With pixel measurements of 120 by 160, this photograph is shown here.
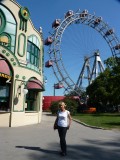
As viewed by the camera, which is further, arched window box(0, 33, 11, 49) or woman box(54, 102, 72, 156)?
arched window box(0, 33, 11, 49)

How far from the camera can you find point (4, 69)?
60.1 ft

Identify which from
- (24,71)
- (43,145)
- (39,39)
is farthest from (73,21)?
(43,145)

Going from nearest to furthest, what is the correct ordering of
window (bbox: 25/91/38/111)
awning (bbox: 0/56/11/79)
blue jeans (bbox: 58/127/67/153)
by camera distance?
blue jeans (bbox: 58/127/67/153) < awning (bbox: 0/56/11/79) < window (bbox: 25/91/38/111)

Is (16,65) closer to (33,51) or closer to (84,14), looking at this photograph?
(33,51)

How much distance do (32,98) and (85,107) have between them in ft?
152

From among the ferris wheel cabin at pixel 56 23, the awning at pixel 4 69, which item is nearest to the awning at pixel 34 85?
the awning at pixel 4 69

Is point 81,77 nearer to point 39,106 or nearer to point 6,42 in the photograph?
point 39,106

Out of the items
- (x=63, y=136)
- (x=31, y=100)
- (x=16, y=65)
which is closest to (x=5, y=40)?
(x=16, y=65)

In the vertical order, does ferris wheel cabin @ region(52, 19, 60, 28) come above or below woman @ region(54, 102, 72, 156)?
above

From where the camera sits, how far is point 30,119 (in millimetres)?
21453

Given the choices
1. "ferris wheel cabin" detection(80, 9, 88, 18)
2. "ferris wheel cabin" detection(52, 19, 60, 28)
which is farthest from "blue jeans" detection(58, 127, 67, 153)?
"ferris wheel cabin" detection(80, 9, 88, 18)

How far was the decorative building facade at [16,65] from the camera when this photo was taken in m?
19.0

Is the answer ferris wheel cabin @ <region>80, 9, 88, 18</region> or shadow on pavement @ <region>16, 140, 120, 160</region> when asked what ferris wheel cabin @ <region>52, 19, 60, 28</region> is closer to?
ferris wheel cabin @ <region>80, 9, 88, 18</region>

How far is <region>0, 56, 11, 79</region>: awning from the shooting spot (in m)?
18.0
